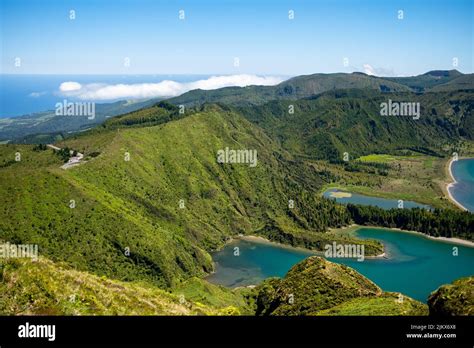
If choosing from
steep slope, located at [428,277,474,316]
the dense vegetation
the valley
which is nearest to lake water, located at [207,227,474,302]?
the valley

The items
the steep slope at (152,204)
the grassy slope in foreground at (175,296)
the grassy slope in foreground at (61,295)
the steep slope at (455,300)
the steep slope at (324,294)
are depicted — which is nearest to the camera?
the grassy slope in foreground at (61,295)

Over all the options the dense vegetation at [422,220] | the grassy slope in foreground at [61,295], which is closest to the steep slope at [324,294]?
the grassy slope in foreground at [61,295]

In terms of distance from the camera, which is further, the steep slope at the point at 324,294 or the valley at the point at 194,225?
the valley at the point at 194,225

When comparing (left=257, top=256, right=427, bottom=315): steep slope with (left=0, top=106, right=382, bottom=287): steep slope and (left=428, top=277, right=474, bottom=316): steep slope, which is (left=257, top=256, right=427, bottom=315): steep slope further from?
(left=0, top=106, right=382, bottom=287): steep slope

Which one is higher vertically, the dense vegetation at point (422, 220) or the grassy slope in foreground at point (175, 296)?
the grassy slope in foreground at point (175, 296)

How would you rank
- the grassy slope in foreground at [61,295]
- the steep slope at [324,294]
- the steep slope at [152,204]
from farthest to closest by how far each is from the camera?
the steep slope at [152,204], the steep slope at [324,294], the grassy slope in foreground at [61,295]

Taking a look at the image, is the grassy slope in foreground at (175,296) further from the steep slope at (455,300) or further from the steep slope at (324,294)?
the steep slope at (455,300)

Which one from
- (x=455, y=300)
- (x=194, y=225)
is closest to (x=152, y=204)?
(x=194, y=225)
